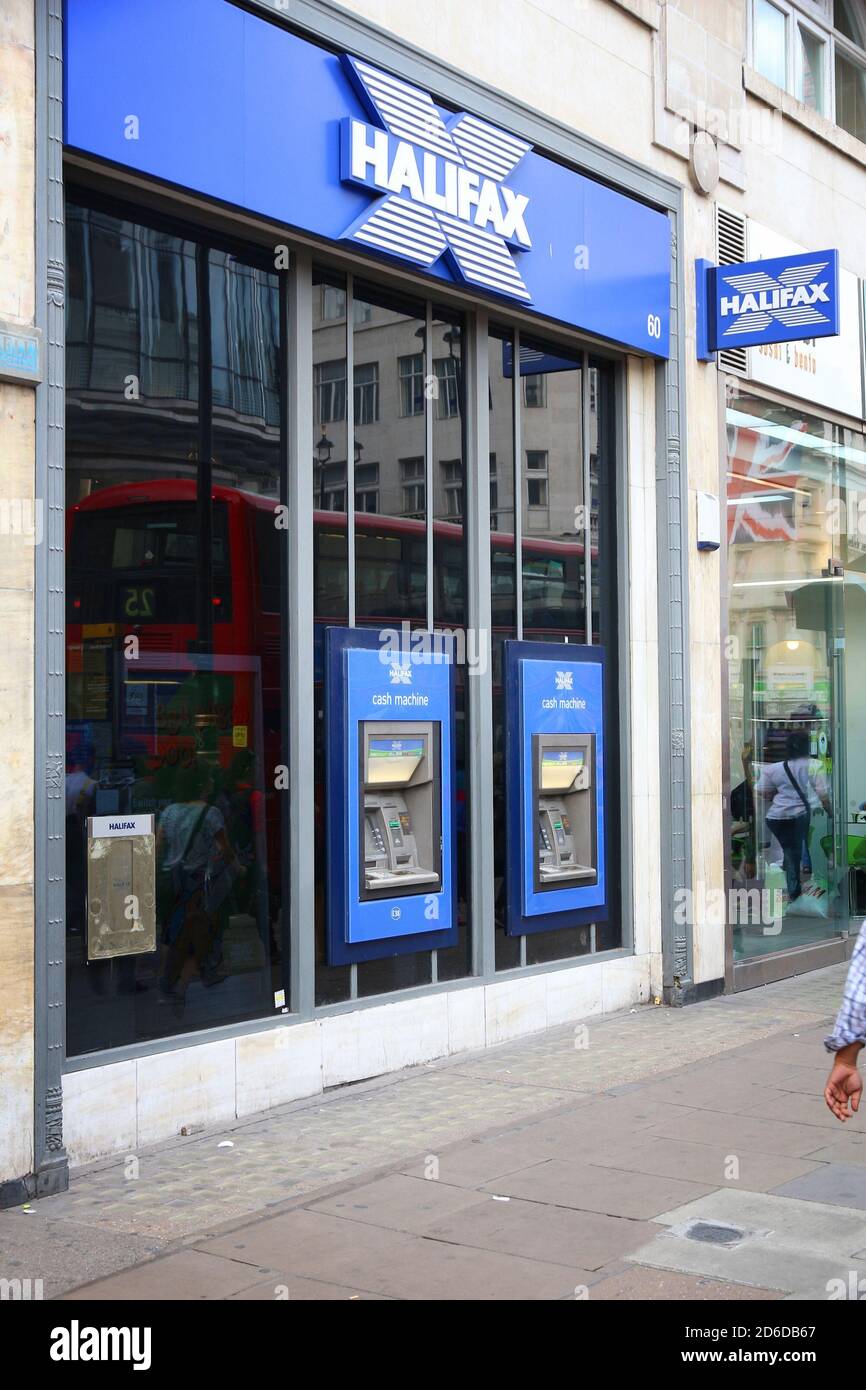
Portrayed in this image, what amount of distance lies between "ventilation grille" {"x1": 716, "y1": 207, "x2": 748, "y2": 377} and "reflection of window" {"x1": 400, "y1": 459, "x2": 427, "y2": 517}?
11.9ft

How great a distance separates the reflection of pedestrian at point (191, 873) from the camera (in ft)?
24.6

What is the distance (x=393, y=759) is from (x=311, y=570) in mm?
1299

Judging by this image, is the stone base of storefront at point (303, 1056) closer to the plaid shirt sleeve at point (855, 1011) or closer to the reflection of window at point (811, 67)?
→ the plaid shirt sleeve at point (855, 1011)

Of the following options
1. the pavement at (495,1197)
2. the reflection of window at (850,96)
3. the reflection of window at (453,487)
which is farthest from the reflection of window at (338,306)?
the reflection of window at (850,96)

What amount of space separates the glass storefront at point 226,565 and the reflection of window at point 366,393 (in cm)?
1

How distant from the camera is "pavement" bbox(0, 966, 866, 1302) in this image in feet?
17.0

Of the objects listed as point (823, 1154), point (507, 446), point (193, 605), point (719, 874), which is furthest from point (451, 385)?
point (823, 1154)

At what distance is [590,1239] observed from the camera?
5582 millimetres

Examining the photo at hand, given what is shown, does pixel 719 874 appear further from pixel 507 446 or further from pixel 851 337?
pixel 851 337

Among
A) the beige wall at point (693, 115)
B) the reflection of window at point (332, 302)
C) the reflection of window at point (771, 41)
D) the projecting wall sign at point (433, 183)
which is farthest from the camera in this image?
the reflection of window at point (771, 41)

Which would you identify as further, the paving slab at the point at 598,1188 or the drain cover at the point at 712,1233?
the paving slab at the point at 598,1188

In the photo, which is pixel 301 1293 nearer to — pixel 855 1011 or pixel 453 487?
pixel 855 1011

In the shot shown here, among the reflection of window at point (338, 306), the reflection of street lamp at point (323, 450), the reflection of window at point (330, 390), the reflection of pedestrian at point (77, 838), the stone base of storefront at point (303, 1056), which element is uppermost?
the reflection of window at point (338, 306)

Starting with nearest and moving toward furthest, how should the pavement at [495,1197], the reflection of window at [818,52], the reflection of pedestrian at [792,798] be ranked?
the pavement at [495,1197] < the reflection of pedestrian at [792,798] < the reflection of window at [818,52]
